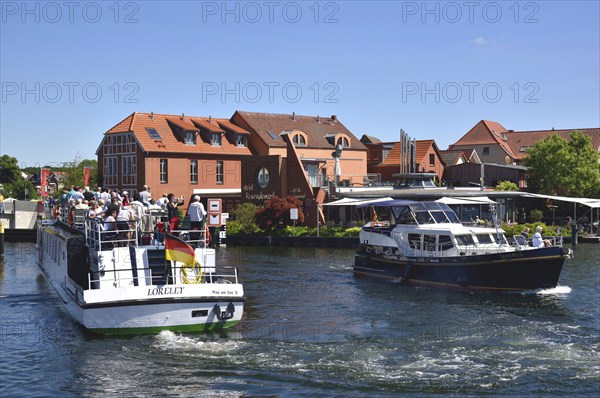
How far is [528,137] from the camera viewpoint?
4151 inches

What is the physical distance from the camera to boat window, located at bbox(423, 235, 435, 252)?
36.0 m

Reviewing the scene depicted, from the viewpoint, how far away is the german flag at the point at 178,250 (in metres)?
22.6

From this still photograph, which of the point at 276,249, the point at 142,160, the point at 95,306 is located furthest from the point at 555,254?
the point at 142,160

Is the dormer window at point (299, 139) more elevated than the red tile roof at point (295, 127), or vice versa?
the red tile roof at point (295, 127)

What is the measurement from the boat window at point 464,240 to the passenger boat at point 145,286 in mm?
14222

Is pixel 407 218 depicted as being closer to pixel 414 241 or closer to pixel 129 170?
pixel 414 241

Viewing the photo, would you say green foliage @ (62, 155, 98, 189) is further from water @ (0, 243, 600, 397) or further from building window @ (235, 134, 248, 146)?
water @ (0, 243, 600, 397)

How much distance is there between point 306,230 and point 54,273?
33027mm

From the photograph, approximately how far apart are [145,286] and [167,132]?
194 ft

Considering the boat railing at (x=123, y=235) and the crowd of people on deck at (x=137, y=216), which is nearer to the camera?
the boat railing at (x=123, y=235)

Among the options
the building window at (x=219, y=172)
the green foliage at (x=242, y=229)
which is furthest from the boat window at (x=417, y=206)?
the building window at (x=219, y=172)

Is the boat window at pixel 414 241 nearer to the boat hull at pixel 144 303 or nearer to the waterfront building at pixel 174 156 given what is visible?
the boat hull at pixel 144 303

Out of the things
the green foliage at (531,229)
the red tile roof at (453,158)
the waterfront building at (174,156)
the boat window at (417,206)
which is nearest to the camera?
the boat window at (417,206)

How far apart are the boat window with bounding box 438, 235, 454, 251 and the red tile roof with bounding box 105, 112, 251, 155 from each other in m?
45.9
